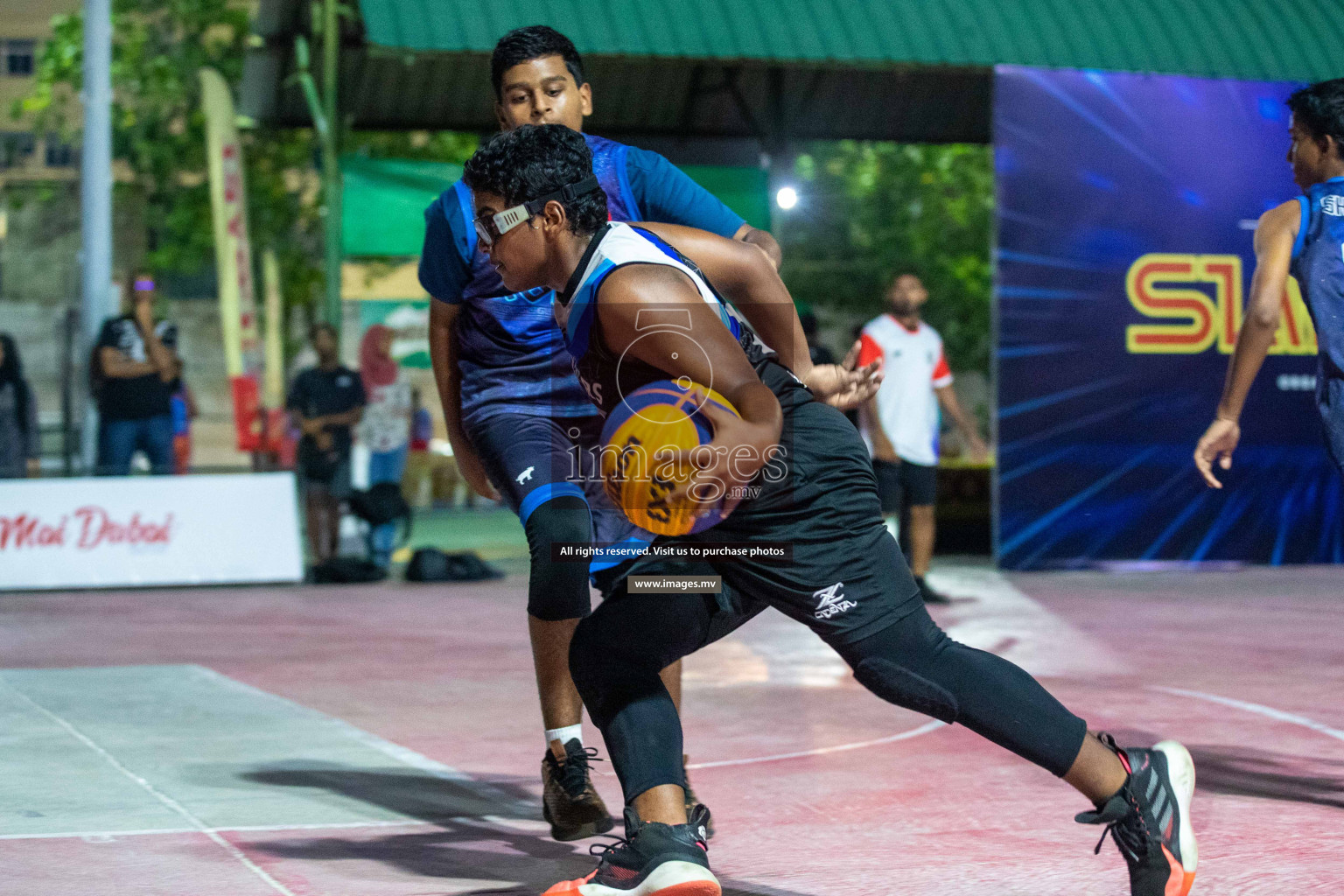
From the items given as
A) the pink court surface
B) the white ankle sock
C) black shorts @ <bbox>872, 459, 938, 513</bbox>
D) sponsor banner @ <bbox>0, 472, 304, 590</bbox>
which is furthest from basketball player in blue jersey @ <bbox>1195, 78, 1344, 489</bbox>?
sponsor banner @ <bbox>0, 472, 304, 590</bbox>

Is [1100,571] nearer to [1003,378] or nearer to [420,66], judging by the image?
[1003,378]

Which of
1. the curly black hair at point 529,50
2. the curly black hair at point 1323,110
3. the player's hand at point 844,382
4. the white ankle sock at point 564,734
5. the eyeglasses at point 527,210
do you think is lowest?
the white ankle sock at point 564,734

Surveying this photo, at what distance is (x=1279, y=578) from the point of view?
465 inches

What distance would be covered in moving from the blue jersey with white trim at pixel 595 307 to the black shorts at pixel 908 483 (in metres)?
6.91

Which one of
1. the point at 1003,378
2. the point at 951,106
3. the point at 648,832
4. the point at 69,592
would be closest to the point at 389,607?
the point at 69,592

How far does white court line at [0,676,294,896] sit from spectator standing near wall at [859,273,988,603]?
5.51 meters

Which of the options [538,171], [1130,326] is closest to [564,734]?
[538,171]

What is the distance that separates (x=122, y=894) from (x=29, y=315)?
45.5m

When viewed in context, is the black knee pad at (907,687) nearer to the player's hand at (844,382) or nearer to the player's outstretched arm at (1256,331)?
the player's hand at (844,382)

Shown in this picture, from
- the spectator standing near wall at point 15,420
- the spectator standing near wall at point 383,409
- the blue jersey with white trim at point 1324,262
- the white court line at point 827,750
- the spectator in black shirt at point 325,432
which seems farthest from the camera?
the spectator standing near wall at point 383,409

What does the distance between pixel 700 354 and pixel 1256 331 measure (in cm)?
225

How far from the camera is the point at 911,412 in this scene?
10.1 metres

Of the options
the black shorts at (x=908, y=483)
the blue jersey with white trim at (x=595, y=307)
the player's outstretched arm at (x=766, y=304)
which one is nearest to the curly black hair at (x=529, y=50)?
the player's outstretched arm at (x=766, y=304)

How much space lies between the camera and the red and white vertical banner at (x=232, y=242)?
14500 millimetres
